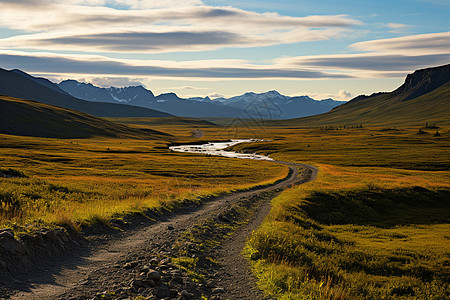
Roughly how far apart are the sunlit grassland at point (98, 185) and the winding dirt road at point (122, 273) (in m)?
2.77

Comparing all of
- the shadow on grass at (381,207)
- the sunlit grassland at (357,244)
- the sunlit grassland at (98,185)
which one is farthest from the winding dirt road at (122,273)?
the shadow on grass at (381,207)

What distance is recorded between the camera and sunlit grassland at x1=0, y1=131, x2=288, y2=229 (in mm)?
21141

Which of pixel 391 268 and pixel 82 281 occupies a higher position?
pixel 82 281

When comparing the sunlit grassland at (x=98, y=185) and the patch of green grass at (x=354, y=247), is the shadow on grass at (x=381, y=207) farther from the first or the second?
the sunlit grassland at (x=98, y=185)

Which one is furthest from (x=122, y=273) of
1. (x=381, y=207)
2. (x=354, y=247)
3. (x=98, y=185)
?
(x=381, y=207)

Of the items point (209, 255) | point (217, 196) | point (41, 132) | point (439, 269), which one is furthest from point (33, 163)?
point (41, 132)

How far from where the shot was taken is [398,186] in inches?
1993

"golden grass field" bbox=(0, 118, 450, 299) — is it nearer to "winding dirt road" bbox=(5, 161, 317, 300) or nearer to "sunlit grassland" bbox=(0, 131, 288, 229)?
"sunlit grassland" bbox=(0, 131, 288, 229)

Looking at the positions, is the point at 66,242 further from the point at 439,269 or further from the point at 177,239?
the point at 439,269

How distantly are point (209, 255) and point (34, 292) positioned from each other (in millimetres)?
7672

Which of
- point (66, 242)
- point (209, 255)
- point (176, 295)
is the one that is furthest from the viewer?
point (209, 255)

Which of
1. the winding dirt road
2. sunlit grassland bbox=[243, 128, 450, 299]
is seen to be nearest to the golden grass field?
sunlit grassland bbox=[243, 128, 450, 299]

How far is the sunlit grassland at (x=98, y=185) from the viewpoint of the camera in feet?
69.4

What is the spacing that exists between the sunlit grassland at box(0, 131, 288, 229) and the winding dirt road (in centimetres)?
277
